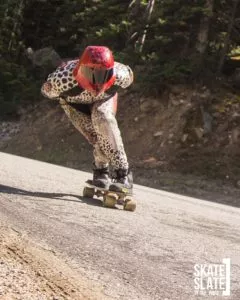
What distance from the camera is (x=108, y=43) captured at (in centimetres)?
→ 2103

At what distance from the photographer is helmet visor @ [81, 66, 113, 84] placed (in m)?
5.38

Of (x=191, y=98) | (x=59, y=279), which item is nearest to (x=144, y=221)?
(x=59, y=279)

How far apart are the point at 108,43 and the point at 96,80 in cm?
1600

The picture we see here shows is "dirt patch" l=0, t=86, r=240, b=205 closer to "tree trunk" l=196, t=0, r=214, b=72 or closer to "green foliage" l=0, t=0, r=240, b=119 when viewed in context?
"green foliage" l=0, t=0, r=240, b=119

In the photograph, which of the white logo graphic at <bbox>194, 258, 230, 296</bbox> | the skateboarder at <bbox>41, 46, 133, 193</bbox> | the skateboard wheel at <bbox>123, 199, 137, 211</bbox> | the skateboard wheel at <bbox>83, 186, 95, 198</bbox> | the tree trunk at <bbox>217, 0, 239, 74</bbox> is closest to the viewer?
the white logo graphic at <bbox>194, 258, 230, 296</bbox>

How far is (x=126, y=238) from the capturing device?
378cm

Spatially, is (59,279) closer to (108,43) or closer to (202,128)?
(202,128)

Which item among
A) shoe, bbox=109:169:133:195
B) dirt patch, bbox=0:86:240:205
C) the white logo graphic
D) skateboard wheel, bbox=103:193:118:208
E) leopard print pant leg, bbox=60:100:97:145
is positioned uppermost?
leopard print pant leg, bbox=60:100:97:145

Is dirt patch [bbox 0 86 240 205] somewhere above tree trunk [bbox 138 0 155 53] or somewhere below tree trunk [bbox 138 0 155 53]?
below

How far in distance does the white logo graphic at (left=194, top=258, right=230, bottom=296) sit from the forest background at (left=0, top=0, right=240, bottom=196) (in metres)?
9.99

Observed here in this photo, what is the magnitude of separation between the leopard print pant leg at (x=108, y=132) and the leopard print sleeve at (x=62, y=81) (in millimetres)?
372

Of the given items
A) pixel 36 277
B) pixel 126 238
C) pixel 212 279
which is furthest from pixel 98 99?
pixel 36 277

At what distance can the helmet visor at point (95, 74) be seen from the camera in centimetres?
538

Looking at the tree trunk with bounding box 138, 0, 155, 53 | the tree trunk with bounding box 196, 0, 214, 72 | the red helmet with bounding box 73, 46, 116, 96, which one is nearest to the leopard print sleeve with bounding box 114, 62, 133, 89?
the red helmet with bounding box 73, 46, 116, 96
